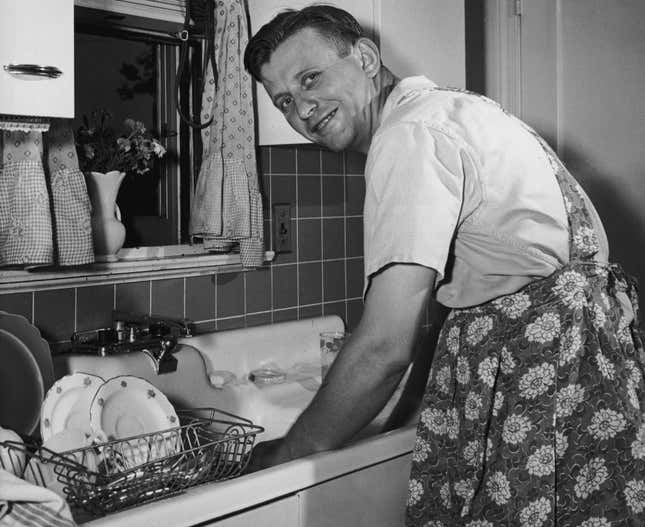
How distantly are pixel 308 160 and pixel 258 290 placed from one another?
400 mm

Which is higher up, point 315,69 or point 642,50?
point 642,50

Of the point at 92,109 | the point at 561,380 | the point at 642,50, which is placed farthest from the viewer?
the point at 642,50

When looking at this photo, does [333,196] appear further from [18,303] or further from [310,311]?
[18,303]

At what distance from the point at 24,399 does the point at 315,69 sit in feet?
2.63

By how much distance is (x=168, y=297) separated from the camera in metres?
1.82

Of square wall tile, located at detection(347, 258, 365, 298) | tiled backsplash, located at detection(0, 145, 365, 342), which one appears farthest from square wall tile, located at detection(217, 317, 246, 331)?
square wall tile, located at detection(347, 258, 365, 298)

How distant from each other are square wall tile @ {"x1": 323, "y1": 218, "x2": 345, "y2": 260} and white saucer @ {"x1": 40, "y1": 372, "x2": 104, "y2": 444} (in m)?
0.99

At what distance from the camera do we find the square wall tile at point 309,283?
7.02ft

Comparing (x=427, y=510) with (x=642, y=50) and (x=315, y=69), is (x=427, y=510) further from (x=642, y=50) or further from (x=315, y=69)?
(x=642, y=50)

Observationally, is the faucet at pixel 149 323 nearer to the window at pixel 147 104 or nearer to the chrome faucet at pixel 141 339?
the chrome faucet at pixel 141 339

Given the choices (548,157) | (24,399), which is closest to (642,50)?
(548,157)

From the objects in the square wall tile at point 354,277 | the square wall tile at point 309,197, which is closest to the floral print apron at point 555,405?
the square wall tile at point 309,197

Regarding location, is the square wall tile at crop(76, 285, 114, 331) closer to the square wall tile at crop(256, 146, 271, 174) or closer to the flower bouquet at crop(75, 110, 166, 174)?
the flower bouquet at crop(75, 110, 166, 174)

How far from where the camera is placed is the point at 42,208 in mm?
1415
